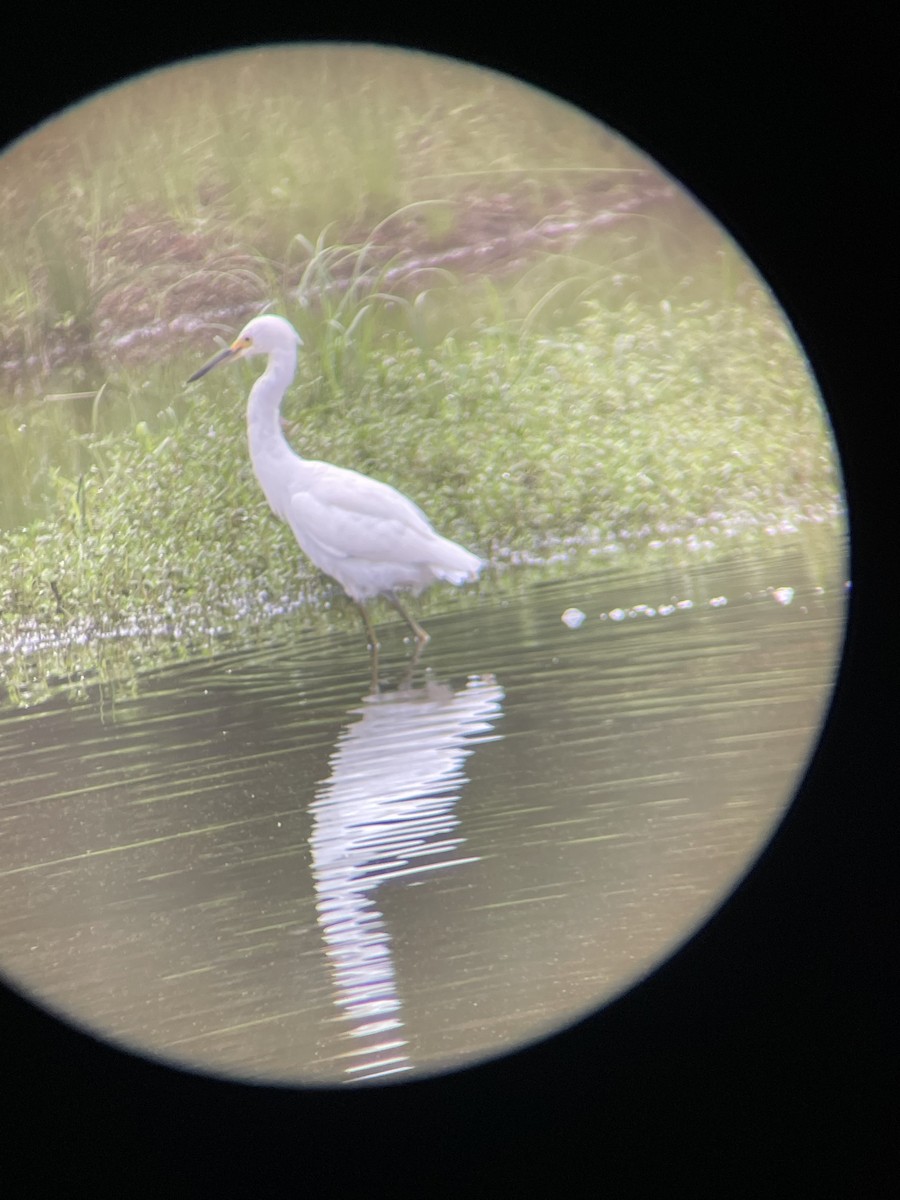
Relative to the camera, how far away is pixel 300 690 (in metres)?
1.79

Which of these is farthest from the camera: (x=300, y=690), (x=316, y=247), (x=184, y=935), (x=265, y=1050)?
(x=316, y=247)

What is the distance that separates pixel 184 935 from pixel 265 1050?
0.62 feet

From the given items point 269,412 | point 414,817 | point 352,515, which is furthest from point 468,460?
point 414,817

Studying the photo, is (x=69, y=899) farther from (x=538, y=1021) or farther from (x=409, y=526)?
(x=409, y=526)

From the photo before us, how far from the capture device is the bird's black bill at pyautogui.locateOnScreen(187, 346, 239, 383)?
1.89 m

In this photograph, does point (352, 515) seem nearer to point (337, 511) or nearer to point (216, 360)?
point (337, 511)

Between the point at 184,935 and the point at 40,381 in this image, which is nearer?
the point at 184,935

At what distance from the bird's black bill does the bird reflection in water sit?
520 mm

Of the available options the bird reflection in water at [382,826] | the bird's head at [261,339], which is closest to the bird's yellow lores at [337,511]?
the bird's head at [261,339]

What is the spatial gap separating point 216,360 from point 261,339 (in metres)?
0.08

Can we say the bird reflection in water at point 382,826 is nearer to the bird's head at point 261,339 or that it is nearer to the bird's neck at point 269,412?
the bird's neck at point 269,412

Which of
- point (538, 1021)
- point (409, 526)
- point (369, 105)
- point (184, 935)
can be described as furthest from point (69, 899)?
point (369, 105)

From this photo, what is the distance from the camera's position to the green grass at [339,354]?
6.22 feet

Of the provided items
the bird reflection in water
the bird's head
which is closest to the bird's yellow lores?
the bird's head
